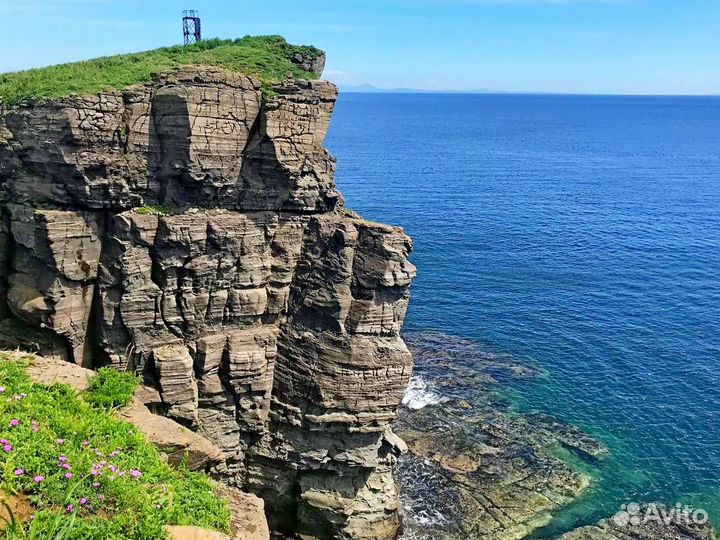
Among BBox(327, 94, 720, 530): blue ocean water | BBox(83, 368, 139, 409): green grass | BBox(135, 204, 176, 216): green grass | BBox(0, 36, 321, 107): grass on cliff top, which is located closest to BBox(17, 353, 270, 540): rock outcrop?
BBox(83, 368, 139, 409): green grass

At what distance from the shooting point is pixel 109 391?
82.0 ft

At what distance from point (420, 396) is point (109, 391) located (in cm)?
3147

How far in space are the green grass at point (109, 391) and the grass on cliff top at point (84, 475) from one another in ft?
0.32

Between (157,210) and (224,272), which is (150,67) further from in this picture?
(224,272)

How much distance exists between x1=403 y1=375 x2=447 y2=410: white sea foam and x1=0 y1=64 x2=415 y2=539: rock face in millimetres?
15788

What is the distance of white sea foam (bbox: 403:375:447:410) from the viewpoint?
51094 mm

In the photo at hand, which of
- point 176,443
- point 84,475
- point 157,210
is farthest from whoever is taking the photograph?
point 157,210

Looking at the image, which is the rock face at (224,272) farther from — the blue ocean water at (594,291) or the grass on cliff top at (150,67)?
the blue ocean water at (594,291)

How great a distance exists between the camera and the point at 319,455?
34.1 m

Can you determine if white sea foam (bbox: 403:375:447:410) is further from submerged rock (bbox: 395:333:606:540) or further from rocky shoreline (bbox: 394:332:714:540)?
submerged rock (bbox: 395:333:606:540)

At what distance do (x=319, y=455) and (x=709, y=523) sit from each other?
2484 cm

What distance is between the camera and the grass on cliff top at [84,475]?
17.5 metres

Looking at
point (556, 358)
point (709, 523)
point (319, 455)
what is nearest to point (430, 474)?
point (319, 455)

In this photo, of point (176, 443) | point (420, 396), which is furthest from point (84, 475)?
point (420, 396)
